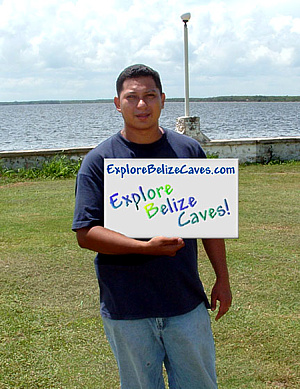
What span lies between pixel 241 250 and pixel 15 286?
2.61m

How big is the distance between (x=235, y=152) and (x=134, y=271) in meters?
11.4

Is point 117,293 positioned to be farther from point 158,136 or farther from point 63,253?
point 63,253

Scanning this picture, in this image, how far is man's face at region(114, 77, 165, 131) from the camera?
2213 millimetres

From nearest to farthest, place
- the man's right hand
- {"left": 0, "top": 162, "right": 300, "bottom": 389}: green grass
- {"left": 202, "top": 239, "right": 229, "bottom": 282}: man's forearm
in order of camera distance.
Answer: the man's right hand
{"left": 202, "top": 239, "right": 229, "bottom": 282}: man's forearm
{"left": 0, "top": 162, "right": 300, "bottom": 389}: green grass

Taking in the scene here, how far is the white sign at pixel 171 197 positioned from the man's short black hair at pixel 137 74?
368 mm

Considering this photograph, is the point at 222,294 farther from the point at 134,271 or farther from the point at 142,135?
the point at 142,135

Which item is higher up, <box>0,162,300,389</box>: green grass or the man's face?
the man's face

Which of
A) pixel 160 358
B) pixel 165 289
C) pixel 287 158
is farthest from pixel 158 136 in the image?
pixel 287 158

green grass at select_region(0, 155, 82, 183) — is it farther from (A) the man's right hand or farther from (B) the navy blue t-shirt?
(A) the man's right hand

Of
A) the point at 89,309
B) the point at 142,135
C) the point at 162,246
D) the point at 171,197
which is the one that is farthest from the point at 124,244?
the point at 89,309

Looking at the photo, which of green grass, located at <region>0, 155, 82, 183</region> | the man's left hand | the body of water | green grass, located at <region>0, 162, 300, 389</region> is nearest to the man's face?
the man's left hand

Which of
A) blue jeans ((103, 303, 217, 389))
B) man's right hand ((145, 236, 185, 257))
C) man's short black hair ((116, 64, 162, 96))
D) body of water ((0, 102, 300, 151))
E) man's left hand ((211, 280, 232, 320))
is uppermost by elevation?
man's short black hair ((116, 64, 162, 96))

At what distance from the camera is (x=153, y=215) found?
7.10 feet

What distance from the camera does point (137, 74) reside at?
2244 millimetres
